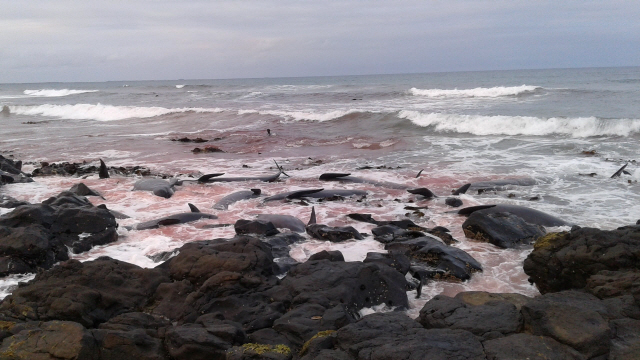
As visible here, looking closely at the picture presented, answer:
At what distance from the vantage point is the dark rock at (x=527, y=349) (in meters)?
3.74

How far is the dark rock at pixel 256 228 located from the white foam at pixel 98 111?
28605 millimetres

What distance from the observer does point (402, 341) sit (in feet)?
13.3

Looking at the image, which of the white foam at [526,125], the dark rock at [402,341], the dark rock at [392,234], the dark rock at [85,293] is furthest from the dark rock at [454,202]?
the white foam at [526,125]

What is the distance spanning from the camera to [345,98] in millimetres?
46219

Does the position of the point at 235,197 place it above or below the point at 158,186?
below

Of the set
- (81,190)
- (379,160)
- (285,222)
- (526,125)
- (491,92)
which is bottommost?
(379,160)

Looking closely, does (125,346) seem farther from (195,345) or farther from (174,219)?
(174,219)

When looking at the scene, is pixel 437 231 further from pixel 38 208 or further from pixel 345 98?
pixel 345 98

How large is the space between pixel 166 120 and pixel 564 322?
32701 millimetres

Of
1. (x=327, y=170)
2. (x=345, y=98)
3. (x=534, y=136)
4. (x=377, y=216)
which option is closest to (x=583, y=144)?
(x=534, y=136)

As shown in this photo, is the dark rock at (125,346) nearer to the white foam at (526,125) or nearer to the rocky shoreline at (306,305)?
the rocky shoreline at (306,305)

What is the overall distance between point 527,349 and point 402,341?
0.98 m

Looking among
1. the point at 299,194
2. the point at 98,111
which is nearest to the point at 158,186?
the point at 299,194

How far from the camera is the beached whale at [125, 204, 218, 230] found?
8.66 metres
